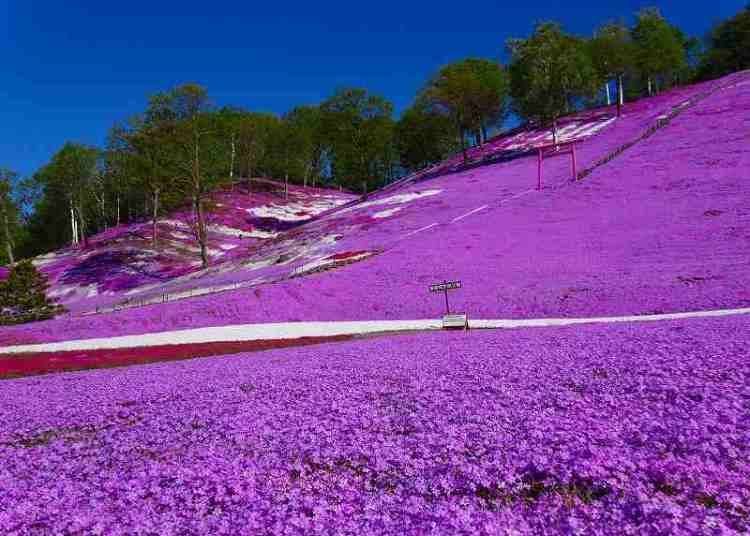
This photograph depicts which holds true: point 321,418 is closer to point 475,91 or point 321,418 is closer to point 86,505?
point 86,505

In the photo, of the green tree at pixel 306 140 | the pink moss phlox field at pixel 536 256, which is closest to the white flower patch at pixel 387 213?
the pink moss phlox field at pixel 536 256

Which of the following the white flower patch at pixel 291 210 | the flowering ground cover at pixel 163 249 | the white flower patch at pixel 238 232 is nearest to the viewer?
the flowering ground cover at pixel 163 249

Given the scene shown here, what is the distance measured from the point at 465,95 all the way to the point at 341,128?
3410 centimetres

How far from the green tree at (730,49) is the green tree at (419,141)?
60.6 m

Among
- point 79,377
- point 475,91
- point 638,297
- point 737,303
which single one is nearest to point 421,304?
point 638,297

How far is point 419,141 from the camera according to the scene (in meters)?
142

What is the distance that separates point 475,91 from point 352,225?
47898mm

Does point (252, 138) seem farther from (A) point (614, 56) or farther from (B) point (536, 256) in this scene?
(B) point (536, 256)

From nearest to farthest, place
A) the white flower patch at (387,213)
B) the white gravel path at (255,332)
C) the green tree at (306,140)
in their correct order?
the white gravel path at (255,332) → the white flower patch at (387,213) → the green tree at (306,140)

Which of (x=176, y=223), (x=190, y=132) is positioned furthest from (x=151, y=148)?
(x=176, y=223)

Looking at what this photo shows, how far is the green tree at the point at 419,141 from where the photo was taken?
446 ft

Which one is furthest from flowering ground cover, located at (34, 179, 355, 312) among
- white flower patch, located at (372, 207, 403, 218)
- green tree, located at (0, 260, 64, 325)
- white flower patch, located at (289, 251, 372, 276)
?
white flower patch, located at (289, 251, 372, 276)

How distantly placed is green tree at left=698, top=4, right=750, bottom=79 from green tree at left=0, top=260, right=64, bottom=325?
131 m

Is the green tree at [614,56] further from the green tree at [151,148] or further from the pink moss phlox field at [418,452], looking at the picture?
the pink moss phlox field at [418,452]
